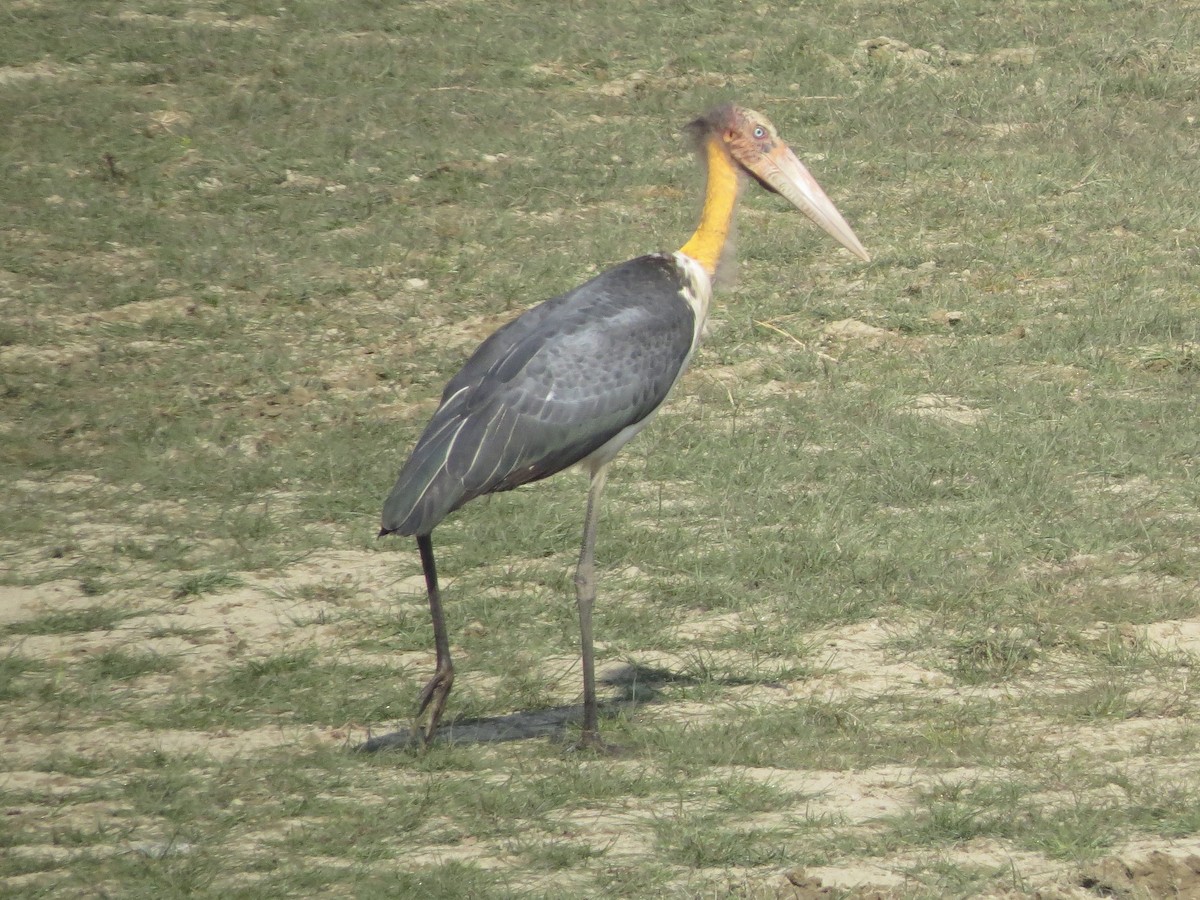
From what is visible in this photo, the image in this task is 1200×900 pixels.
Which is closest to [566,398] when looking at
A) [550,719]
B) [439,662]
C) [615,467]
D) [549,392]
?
[549,392]

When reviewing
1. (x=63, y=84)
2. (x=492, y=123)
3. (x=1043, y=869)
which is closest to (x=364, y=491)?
(x=1043, y=869)

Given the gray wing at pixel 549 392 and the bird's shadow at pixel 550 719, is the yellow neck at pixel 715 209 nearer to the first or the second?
the gray wing at pixel 549 392

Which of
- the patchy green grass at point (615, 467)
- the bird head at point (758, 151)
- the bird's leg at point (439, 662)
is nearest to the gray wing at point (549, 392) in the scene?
the bird's leg at point (439, 662)

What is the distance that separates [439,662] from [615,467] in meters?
2.21

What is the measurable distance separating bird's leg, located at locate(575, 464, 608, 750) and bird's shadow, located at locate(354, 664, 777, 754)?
4.4 inches

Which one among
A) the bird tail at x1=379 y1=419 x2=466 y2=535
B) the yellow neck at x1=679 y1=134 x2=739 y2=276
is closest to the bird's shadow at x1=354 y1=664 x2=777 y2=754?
the bird tail at x1=379 y1=419 x2=466 y2=535

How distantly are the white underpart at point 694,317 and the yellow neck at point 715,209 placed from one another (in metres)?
0.04

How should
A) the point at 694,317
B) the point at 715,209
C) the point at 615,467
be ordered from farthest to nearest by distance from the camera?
the point at 615,467
the point at 715,209
the point at 694,317

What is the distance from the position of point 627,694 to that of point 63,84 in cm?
676

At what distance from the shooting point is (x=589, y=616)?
15.6ft

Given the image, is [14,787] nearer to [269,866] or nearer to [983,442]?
[269,866]

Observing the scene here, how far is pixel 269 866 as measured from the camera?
3938 millimetres

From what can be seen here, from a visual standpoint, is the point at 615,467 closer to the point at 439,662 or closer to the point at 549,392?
the point at 549,392

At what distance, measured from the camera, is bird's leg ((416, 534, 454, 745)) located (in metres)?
4.59
